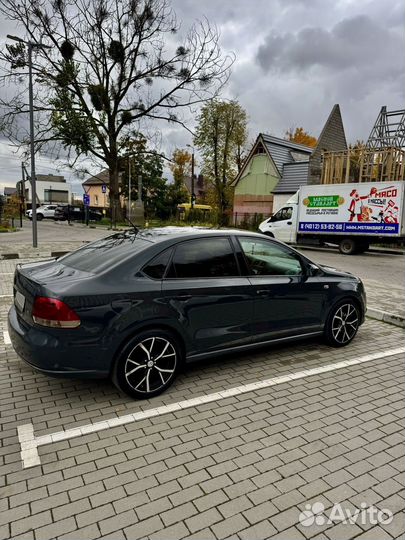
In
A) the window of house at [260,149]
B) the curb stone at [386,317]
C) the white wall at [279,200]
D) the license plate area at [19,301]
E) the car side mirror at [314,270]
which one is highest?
the window of house at [260,149]

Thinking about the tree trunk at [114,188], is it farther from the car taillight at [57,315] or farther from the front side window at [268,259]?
the car taillight at [57,315]

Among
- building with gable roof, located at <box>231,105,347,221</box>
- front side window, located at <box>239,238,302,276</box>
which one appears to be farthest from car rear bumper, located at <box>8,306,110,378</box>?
building with gable roof, located at <box>231,105,347,221</box>

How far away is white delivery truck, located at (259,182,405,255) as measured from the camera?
50.2ft

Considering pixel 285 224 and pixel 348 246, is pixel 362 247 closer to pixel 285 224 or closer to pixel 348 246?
pixel 348 246

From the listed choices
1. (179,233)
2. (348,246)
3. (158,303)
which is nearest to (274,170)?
(348,246)

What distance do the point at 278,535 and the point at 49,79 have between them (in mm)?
27271

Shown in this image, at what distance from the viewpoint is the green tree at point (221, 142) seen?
1236 inches

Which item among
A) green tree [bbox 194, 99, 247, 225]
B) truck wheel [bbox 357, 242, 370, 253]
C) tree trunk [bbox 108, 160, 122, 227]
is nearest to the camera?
A: truck wheel [bbox 357, 242, 370, 253]

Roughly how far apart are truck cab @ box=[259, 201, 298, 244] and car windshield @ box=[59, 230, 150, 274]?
15.0 m

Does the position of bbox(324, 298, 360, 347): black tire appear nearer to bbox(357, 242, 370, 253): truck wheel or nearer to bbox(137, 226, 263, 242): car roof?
bbox(137, 226, 263, 242): car roof

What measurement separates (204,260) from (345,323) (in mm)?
2288

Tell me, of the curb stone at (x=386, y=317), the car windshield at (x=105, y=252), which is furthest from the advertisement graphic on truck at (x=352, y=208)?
the car windshield at (x=105, y=252)

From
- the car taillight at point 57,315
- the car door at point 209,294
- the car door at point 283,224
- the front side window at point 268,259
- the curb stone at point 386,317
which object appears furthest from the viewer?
the car door at point 283,224

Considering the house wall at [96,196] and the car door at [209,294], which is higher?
the house wall at [96,196]
